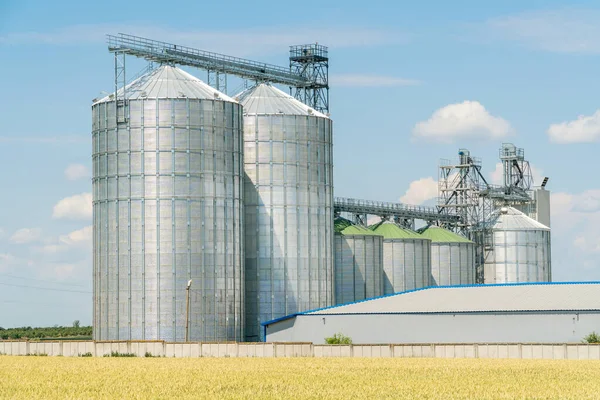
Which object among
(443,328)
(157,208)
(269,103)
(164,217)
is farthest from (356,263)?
(157,208)

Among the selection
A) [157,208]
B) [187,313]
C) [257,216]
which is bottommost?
[187,313]

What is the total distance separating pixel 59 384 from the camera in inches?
2420

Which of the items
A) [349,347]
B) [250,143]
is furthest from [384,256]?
[349,347]

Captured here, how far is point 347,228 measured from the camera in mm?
134125

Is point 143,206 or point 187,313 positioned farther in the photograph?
point 143,206

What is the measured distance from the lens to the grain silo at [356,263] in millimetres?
130750

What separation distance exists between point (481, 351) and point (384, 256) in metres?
56.3

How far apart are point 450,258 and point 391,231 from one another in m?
11.0

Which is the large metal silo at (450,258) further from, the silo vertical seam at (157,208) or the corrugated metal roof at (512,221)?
the silo vertical seam at (157,208)

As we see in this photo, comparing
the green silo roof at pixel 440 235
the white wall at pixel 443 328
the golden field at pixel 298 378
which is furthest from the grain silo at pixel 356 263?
the golden field at pixel 298 378

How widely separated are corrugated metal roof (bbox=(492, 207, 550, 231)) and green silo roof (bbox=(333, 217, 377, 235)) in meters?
29.0

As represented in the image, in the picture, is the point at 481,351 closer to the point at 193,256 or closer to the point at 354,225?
the point at 193,256

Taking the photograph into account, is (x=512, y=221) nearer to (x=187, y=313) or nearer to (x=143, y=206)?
(x=187, y=313)

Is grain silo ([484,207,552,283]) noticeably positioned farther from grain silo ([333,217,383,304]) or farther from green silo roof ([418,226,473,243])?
grain silo ([333,217,383,304])
